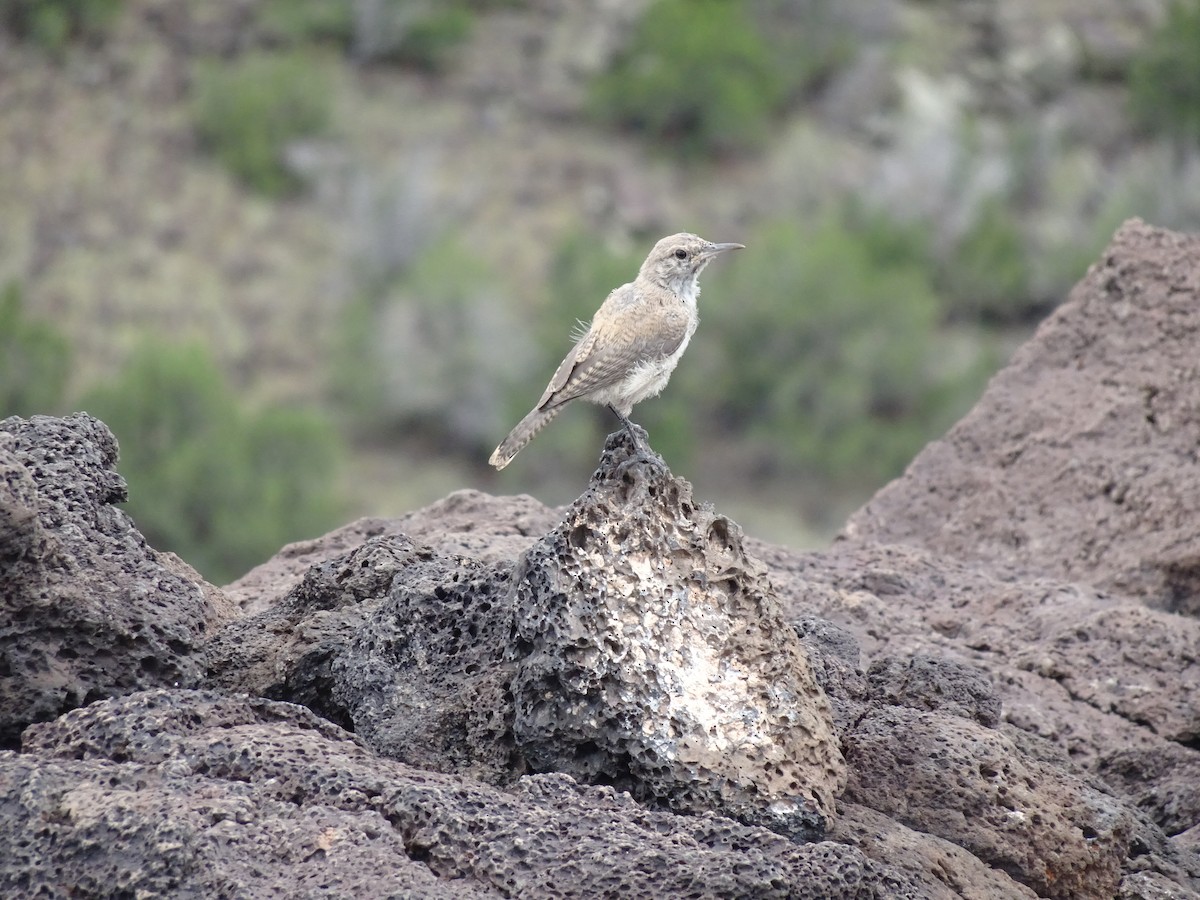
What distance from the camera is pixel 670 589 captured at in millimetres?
4574

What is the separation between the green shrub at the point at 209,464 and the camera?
2473 cm

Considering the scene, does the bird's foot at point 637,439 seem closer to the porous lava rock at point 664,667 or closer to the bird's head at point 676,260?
the porous lava rock at point 664,667

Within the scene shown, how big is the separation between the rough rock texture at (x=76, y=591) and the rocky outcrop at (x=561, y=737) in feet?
0.04

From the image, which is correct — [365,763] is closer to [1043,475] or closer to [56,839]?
[56,839]

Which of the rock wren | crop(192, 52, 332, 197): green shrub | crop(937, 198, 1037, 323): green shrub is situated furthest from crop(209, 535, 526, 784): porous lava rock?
crop(937, 198, 1037, 323): green shrub

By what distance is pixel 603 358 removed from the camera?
6141 millimetres

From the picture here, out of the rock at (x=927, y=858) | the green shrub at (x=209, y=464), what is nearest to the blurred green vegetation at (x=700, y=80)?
the green shrub at (x=209, y=464)

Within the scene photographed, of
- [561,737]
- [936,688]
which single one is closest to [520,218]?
[936,688]

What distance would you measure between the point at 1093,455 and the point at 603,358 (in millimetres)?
2658

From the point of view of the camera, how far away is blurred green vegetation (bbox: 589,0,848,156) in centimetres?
3459

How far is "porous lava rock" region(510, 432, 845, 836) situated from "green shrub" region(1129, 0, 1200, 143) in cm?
3356

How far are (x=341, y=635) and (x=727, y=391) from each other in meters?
25.9

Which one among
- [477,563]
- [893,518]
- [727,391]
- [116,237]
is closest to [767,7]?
[727,391]

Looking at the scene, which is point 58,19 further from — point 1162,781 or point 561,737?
point 561,737
